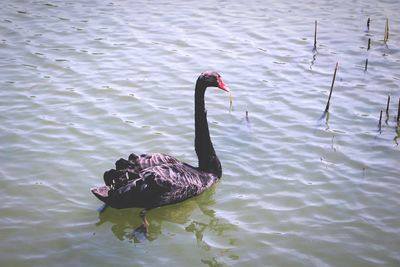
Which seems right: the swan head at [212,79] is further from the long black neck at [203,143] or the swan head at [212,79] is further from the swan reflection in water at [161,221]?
the swan reflection in water at [161,221]

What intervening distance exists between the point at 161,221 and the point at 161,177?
561 mm

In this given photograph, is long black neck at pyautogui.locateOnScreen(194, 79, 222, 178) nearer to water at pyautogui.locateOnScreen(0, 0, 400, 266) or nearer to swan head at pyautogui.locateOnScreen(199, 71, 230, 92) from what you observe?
swan head at pyautogui.locateOnScreen(199, 71, 230, 92)

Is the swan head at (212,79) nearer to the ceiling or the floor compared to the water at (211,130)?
nearer to the ceiling

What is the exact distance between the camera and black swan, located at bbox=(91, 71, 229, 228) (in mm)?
5711

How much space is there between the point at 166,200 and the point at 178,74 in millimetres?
4218

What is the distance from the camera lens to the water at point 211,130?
555cm

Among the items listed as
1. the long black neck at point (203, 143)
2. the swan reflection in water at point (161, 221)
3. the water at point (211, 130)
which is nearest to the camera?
the water at point (211, 130)

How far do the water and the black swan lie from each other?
257mm

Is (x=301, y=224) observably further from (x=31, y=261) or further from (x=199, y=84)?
(x=31, y=261)

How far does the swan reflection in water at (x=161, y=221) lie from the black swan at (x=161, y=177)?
164 mm

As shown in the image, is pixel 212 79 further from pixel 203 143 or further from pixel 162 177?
pixel 162 177

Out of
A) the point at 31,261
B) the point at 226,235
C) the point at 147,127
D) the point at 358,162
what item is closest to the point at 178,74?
the point at 147,127

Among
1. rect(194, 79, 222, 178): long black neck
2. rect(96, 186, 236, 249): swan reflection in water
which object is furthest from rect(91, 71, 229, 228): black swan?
rect(96, 186, 236, 249): swan reflection in water

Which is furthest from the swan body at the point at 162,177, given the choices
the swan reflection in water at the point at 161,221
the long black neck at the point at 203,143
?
the swan reflection in water at the point at 161,221
